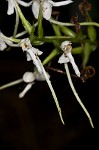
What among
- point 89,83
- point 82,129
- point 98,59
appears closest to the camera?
point 98,59

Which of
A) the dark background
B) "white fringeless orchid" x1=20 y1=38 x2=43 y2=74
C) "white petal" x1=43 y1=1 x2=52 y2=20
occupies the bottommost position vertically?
the dark background

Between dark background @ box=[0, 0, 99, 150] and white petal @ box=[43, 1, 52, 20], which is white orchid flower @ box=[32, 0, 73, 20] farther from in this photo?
dark background @ box=[0, 0, 99, 150]

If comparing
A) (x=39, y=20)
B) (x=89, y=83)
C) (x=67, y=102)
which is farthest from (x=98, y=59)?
(x=39, y=20)

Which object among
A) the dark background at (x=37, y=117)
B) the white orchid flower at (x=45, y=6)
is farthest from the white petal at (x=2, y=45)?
the dark background at (x=37, y=117)

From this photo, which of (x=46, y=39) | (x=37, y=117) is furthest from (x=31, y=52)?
(x=37, y=117)

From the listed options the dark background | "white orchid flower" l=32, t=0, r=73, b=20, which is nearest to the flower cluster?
"white orchid flower" l=32, t=0, r=73, b=20

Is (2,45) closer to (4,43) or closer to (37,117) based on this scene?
(4,43)

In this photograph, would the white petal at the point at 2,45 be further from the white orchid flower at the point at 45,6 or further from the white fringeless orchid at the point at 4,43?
the white orchid flower at the point at 45,6

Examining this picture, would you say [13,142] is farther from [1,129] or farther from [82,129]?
[82,129]

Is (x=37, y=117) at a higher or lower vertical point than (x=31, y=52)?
lower

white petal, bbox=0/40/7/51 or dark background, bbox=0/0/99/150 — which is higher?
white petal, bbox=0/40/7/51

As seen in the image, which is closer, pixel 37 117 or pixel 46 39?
pixel 46 39
